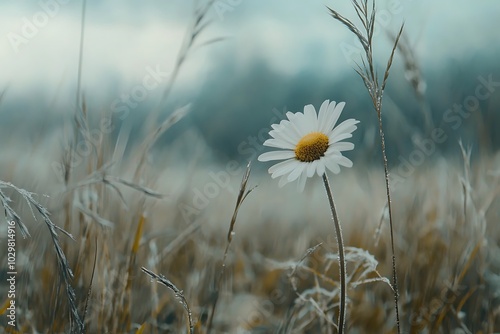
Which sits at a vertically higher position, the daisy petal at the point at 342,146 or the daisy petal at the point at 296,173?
the daisy petal at the point at 342,146

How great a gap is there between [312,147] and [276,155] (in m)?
0.06

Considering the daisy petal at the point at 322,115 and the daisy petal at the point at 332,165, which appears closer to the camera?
the daisy petal at the point at 332,165

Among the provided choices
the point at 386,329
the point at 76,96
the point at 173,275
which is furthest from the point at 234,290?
the point at 76,96

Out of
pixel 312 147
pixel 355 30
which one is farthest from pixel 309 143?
pixel 355 30

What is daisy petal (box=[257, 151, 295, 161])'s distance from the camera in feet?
2.98

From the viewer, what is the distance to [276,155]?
3.01 feet

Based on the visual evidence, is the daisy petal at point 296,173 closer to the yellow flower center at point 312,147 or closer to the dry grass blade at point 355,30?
the yellow flower center at point 312,147

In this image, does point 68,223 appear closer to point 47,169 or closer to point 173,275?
point 47,169

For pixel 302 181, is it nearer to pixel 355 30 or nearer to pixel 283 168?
pixel 283 168

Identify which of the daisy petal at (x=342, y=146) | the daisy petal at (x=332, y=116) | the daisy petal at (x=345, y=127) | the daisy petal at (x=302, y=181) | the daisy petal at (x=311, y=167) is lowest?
the daisy petal at (x=302, y=181)

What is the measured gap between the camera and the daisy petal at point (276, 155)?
2.98 feet

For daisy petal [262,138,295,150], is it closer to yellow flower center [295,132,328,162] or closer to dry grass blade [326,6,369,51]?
yellow flower center [295,132,328,162]

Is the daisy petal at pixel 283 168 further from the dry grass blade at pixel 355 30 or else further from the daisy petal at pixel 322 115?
the dry grass blade at pixel 355 30

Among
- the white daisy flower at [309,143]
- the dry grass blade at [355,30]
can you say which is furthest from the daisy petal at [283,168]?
the dry grass blade at [355,30]
